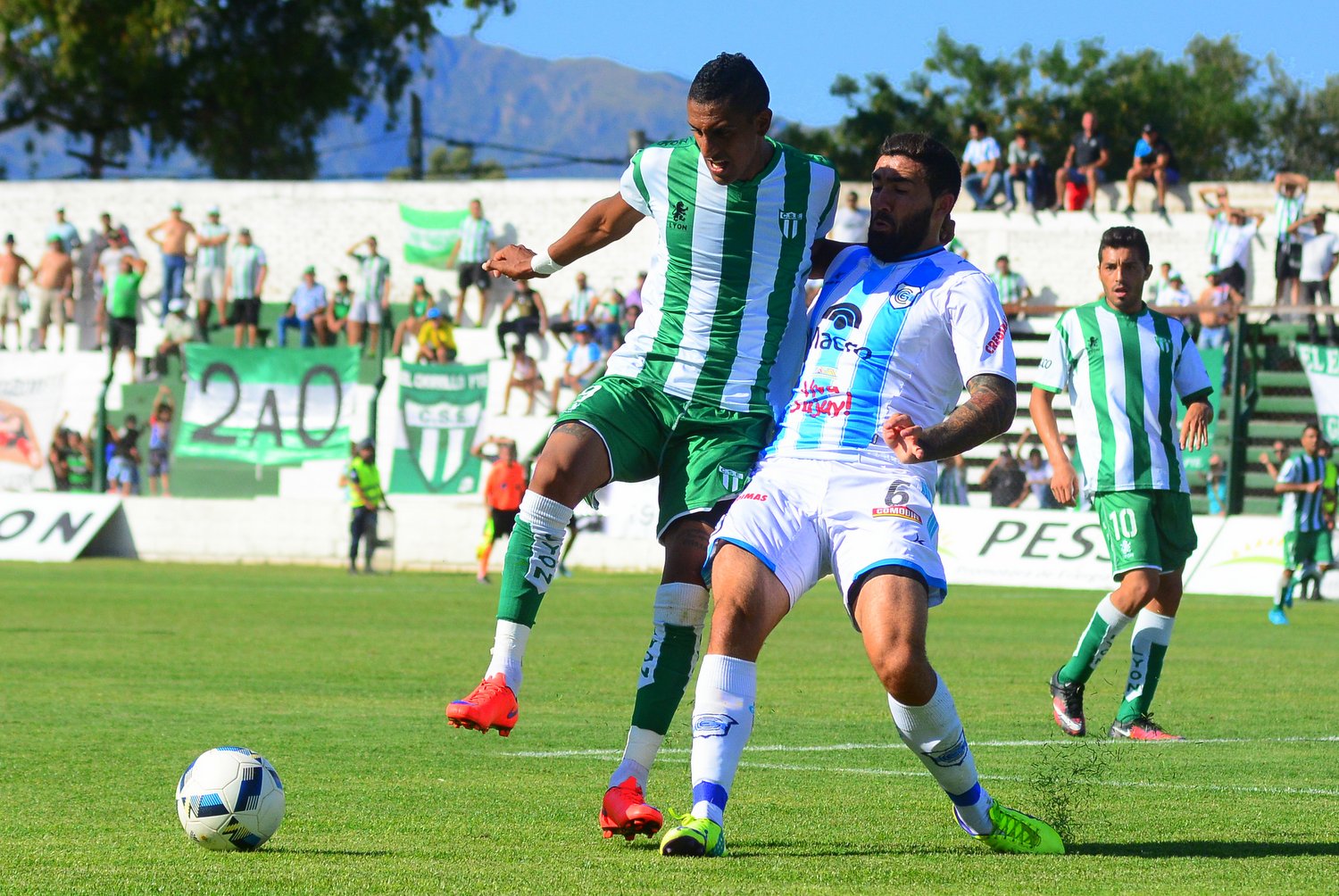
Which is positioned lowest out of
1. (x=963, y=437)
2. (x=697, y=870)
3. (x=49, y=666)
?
(x=49, y=666)

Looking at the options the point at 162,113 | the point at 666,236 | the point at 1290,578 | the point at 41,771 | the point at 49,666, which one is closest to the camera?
the point at 666,236

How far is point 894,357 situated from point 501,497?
16.5 meters

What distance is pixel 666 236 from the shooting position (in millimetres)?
5770

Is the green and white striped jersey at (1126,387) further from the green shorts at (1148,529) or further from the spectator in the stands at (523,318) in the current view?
the spectator in the stands at (523,318)

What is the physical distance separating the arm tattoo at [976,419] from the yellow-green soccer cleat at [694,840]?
3.93ft

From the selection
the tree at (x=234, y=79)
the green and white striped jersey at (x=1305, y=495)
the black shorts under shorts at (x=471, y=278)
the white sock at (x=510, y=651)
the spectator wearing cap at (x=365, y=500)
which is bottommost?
the spectator wearing cap at (x=365, y=500)

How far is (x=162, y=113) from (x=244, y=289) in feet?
50.7

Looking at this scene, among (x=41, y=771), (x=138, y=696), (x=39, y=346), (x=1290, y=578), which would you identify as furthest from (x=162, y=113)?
(x=41, y=771)

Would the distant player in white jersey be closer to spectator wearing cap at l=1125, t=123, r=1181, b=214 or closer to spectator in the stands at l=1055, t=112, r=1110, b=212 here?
spectator in the stands at l=1055, t=112, r=1110, b=212

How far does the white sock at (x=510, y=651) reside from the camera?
5.50m

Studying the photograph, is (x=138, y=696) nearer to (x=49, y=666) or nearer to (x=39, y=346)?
(x=49, y=666)

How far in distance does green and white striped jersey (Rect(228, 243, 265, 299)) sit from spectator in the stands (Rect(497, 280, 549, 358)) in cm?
408

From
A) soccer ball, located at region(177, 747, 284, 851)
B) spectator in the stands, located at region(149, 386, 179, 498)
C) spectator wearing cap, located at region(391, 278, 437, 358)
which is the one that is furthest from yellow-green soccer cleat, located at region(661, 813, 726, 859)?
spectator wearing cap, located at region(391, 278, 437, 358)

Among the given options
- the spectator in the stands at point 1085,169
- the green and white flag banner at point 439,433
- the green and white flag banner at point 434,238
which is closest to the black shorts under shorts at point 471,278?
the green and white flag banner at point 434,238
